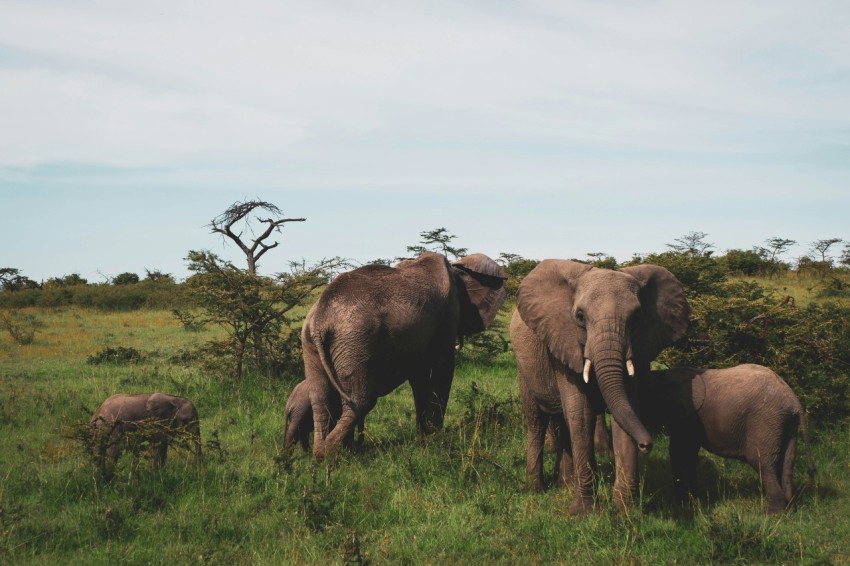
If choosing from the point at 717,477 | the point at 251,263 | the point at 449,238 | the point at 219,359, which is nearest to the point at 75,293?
the point at 251,263

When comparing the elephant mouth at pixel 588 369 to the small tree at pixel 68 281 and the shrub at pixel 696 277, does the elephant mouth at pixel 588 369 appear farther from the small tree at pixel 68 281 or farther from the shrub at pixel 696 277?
the small tree at pixel 68 281

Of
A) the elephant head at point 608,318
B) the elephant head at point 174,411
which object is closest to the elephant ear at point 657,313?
the elephant head at point 608,318

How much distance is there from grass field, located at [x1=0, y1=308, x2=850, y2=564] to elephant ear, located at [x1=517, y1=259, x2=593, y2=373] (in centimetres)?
136

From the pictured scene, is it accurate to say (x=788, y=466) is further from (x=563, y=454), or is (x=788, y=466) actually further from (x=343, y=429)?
(x=343, y=429)

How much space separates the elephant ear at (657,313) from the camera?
748 cm

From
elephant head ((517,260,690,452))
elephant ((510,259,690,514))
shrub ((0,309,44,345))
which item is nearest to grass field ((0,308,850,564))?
elephant ((510,259,690,514))

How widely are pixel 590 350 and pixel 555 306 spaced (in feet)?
2.75

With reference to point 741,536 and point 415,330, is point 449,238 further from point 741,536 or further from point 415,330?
point 741,536

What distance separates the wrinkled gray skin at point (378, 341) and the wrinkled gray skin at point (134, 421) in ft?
4.75

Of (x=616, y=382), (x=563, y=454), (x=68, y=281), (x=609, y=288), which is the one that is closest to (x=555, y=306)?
(x=609, y=288)

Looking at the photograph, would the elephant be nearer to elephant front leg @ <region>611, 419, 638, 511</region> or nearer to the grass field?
elephant front leg @ <region>611, 419, 638, 511</region>

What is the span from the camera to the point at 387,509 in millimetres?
7605

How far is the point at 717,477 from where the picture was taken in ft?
28.4

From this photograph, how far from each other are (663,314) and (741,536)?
2.15 m
